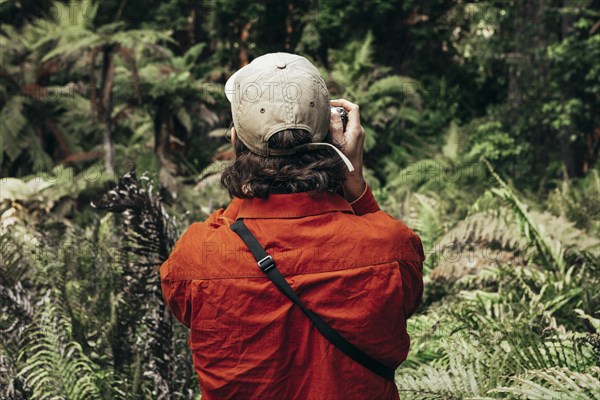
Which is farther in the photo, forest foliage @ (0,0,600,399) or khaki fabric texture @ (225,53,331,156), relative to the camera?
forest foliage @ (0,0,600,399)

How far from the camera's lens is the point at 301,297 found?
1.71m

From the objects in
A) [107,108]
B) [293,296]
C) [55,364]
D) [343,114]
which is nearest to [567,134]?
[107,108]

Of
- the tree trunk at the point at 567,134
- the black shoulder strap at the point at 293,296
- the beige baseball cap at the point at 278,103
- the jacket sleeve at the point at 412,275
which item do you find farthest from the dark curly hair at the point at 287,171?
the tree trunk at the point at 567,134

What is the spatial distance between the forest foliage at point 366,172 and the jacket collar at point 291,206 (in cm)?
99

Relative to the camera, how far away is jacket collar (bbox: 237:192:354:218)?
1.78 meters

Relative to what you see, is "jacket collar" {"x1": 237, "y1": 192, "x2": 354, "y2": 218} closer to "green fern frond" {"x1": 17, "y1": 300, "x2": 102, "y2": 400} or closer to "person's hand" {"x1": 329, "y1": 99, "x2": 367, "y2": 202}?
"person's hand" {"x1": 329, "y1": 99, "x2": 367, "y2": 202}

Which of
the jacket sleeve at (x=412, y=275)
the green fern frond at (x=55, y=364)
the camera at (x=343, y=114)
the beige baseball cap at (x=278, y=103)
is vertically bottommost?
the green fern frond at (x=55, y=364)

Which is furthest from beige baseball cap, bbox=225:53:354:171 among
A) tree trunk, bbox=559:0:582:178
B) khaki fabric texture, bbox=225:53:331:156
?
tree trunk, bbox=559:0:582:178

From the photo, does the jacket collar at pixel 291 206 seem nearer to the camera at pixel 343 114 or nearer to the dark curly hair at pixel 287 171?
the dark curly hair at pixel 287 171

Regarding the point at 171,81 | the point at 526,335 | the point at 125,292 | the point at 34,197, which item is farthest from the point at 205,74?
the point at 526,335

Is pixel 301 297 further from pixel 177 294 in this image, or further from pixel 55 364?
pixel 55 364

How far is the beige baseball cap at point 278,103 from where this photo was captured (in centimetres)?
179

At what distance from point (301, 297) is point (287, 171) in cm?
32

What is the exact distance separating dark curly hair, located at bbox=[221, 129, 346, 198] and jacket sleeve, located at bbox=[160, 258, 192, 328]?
268mm
